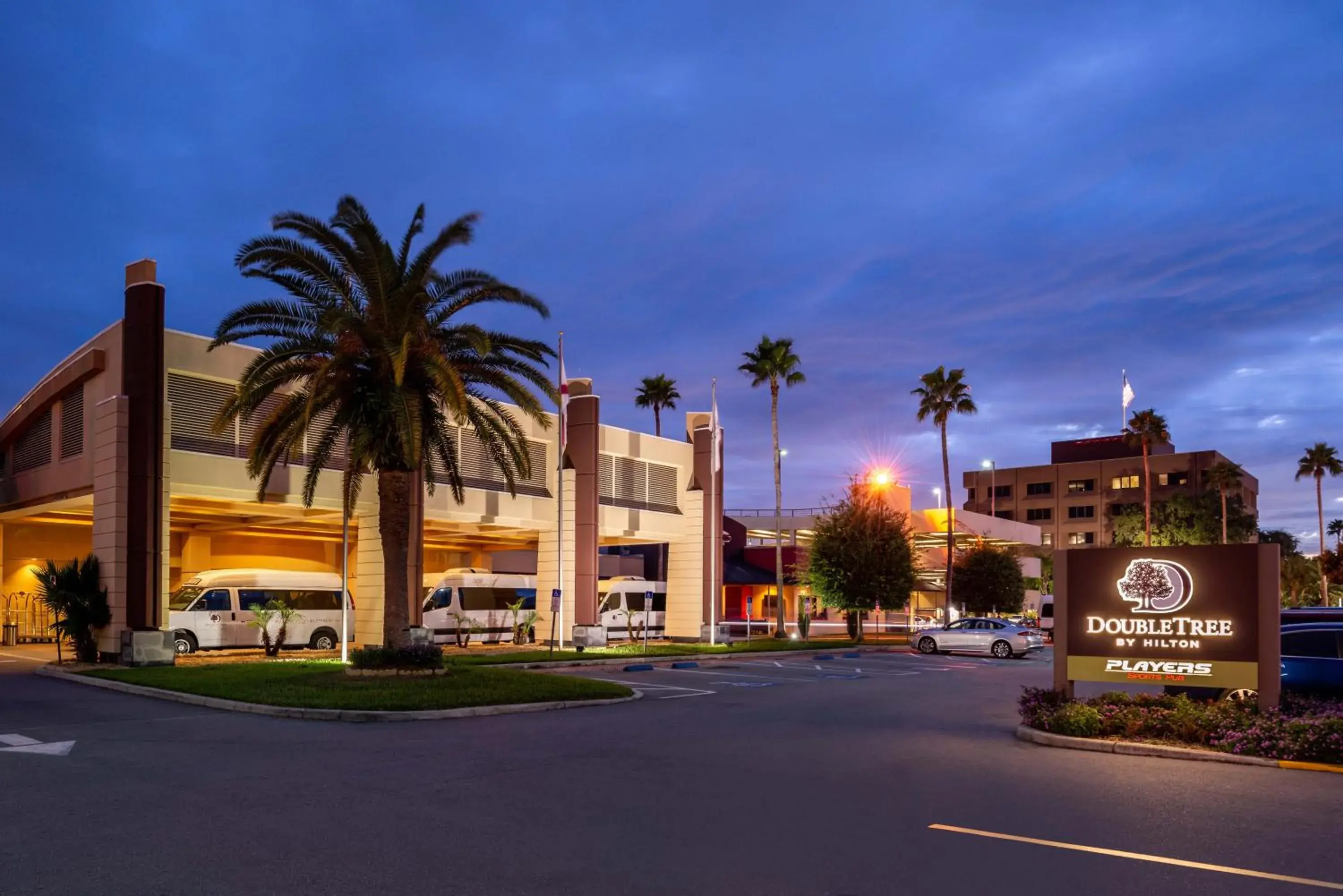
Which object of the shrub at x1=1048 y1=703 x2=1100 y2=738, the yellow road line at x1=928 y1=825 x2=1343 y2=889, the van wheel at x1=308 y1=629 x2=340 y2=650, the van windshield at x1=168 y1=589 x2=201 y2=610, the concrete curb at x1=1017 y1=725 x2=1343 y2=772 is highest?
the van windshield at x1=168 y1=589 x2=201 y2=610

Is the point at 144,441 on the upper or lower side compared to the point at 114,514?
upper

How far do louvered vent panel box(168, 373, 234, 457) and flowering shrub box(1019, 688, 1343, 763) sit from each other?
21552 millimetres

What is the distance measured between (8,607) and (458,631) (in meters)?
15.8

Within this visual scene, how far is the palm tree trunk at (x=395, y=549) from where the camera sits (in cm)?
2142

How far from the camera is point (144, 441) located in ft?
85.8

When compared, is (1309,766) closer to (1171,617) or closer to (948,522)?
(1171,617)

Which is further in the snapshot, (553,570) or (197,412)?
(553,570)

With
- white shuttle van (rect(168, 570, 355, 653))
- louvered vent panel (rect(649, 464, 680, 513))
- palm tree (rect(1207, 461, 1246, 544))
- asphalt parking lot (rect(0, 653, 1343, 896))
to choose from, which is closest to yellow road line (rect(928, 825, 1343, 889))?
asphalt parking lot (rect(0, 653, 1343, 896))

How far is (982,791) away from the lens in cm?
1093

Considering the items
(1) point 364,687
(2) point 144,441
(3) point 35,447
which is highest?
(3) point 35,447

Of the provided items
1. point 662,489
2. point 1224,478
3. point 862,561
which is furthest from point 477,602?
point 1224,478

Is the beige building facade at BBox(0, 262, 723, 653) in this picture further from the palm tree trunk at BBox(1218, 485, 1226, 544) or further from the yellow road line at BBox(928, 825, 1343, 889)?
the palm tree trunk at BBox(1218, 485, 1226, 544)

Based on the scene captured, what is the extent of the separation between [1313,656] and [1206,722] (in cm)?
331

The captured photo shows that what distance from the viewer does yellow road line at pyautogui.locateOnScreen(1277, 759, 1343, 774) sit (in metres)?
12.5
